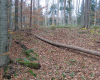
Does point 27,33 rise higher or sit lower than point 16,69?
higher

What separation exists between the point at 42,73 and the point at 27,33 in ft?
25.1

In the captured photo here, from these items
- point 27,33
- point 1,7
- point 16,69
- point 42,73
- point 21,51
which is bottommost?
point 42,73

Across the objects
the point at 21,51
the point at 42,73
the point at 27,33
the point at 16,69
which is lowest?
the point at 42,73

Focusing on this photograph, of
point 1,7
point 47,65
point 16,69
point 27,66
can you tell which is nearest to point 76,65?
point 47,65

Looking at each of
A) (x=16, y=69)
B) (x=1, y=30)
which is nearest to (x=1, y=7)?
(x=1, y=30)

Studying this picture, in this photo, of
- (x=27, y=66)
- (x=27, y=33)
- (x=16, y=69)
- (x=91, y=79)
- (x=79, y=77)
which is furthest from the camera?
(x=27, y=33)

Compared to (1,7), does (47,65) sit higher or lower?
lower

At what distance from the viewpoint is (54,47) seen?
30.6ft

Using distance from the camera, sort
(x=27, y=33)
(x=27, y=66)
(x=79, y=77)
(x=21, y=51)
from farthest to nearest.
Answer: (x=27, y=33)
(x=21, y=51)
(x=27, y=66)
(x=79, y=77)

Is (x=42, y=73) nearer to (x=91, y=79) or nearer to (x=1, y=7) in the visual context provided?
(x=91, y=79)

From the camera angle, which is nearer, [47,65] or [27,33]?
[47,65]

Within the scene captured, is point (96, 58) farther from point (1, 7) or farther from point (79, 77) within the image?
point (1, 7)

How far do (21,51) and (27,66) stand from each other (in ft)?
8.05

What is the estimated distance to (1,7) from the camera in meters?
4.89
